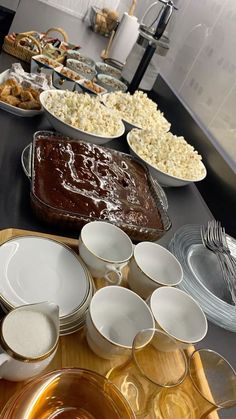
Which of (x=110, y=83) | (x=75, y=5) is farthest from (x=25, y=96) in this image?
(x=75, y=5)

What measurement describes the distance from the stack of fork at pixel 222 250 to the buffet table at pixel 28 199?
8cm

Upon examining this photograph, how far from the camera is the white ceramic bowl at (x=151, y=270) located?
2.22ft

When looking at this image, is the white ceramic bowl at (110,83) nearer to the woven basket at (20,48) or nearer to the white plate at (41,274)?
the woven basket at (20,48)

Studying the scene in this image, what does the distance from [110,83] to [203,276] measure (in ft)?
3.27

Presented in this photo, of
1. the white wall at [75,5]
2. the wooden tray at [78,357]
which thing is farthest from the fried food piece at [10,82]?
the white wall at [75,5]

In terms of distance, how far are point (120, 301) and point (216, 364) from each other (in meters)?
0.17

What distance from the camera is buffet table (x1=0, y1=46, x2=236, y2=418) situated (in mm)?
746

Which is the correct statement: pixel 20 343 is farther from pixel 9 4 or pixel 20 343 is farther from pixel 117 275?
pixel 9 4

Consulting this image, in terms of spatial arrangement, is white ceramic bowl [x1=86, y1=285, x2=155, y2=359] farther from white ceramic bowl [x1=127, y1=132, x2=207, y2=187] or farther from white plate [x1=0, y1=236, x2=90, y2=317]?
white ceramic bowl [x1=127, y1=132, x2=207, y2=187]

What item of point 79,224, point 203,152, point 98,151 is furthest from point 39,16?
point 79,224

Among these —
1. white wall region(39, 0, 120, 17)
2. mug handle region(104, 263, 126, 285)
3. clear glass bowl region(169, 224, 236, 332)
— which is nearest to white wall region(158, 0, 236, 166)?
clear glass bowl region(169, 224, 236, 332)

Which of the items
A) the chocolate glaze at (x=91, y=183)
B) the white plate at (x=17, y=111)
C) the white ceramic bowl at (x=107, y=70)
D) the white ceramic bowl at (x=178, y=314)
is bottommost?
the white plate at (x=17, y=111)

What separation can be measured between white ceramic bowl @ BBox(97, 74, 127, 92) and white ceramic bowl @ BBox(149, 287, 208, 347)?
3.58 ft

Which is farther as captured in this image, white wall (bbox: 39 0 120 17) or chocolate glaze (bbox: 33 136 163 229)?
white wall (bbox: 39 0 120 17)
